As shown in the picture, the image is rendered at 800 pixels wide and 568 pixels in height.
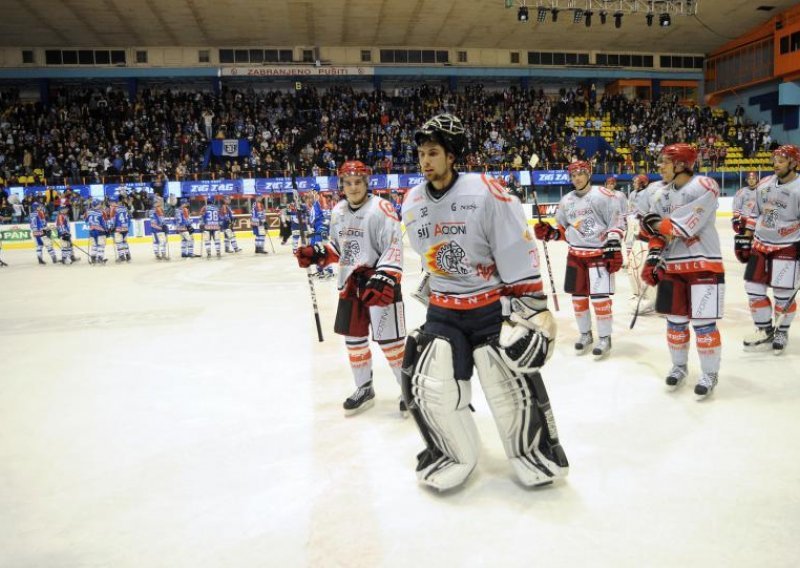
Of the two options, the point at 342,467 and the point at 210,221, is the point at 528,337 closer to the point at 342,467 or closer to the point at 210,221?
the point at 342,467

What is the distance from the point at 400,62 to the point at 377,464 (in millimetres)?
29820

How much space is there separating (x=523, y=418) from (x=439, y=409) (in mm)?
428

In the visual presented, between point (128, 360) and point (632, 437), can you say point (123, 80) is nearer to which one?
point (128, 360)

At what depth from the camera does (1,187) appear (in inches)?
818

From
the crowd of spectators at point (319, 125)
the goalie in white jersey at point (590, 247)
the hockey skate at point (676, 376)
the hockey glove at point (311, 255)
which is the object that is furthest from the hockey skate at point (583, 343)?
the crowd of spectators at point (319, 125)

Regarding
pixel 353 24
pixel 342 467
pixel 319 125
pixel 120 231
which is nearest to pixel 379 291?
pixel 342 467

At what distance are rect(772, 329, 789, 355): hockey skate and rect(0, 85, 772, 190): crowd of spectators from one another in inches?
745

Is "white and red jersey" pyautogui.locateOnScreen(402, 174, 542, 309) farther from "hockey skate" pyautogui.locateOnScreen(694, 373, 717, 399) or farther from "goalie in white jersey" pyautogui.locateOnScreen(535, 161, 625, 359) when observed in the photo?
"goalie in white jersey" pyautogui.locateOnScreen(535, 161, 625, 359)

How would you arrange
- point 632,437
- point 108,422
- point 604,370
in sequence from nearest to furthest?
point 632,437
point 108,422
point 604,370

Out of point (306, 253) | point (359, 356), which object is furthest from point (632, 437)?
point (306, 253)

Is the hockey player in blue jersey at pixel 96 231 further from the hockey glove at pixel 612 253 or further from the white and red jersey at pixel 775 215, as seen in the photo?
the white and red jersey at pixel 775 215

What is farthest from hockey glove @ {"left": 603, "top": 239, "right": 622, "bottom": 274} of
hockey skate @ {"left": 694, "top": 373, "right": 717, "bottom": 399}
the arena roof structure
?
the arena roof structure

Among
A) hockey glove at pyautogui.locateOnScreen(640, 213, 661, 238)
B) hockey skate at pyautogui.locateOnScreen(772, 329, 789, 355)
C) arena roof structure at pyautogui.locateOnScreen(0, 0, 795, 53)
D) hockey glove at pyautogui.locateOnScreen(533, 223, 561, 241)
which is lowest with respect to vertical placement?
hockey skate at pyautogui.locateOnScreen(772, 329, 789, 355)

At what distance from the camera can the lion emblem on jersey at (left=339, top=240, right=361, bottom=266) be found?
4.18 m
